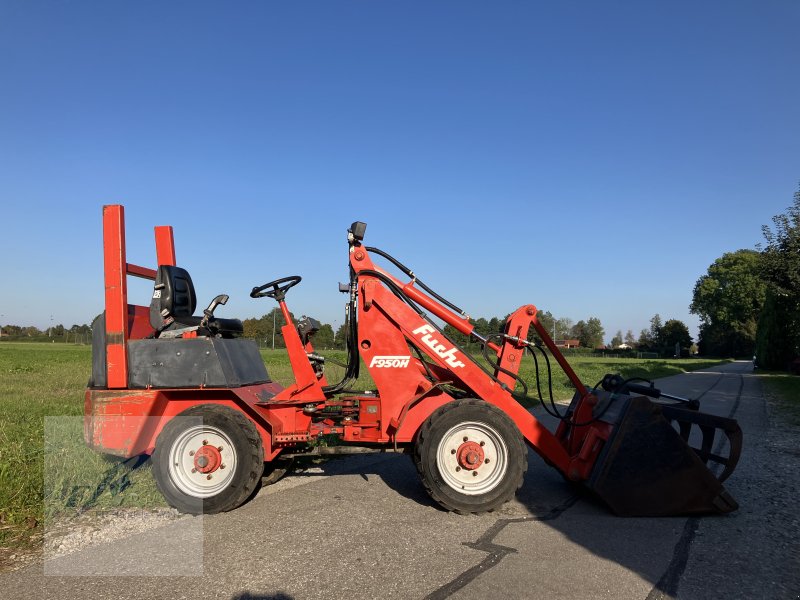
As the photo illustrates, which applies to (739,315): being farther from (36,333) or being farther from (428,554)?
(36,333)

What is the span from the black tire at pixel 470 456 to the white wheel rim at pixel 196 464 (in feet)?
5.35

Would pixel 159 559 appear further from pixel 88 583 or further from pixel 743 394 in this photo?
pixel 743 394

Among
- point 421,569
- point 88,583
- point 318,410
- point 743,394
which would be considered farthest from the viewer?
point 743,394

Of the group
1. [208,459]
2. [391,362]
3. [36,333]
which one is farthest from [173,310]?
[36,333]

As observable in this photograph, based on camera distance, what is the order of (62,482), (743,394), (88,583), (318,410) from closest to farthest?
(88,583)
(62,482)
(318,410)
(743,394)

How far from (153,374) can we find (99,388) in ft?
1.89

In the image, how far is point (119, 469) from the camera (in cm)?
577

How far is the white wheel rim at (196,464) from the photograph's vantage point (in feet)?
16.5

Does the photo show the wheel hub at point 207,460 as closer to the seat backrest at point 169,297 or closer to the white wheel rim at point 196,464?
the white wheel rim at point 196,464

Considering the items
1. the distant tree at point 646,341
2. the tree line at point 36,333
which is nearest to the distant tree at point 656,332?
the distant tree at point 646,341

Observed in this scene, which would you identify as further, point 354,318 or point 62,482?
point 354,318

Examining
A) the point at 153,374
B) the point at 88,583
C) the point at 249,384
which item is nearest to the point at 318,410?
the point at 249,384

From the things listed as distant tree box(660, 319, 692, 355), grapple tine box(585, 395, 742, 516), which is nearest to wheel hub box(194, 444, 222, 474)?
grapple tine box(585, 395, 742, 516)

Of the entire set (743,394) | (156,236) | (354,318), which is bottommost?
(743,394)
